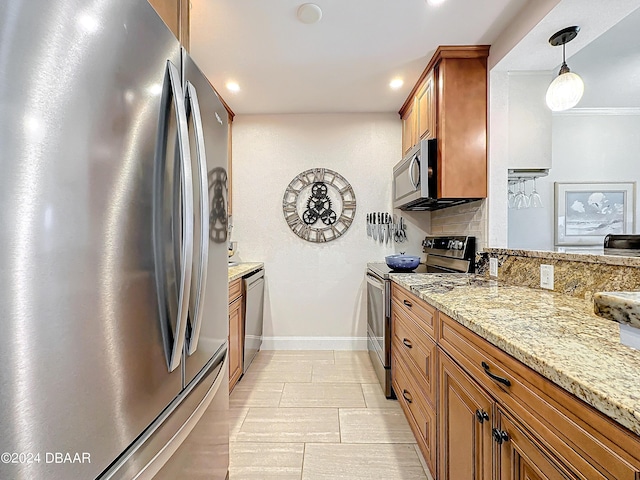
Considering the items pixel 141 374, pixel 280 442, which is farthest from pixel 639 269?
pixel 280 442

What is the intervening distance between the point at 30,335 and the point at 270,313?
3037mm

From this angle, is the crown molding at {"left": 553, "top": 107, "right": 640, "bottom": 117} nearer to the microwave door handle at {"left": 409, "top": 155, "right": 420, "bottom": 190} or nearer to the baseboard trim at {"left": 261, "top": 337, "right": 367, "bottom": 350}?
the microwave door handle at {"left": 409, "top": 155, "right": 420, "bottom": 190}

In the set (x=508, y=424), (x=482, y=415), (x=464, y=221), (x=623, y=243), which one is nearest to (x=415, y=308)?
(x=482, y=415)

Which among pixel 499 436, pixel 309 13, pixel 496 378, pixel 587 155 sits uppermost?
pixel 309 13

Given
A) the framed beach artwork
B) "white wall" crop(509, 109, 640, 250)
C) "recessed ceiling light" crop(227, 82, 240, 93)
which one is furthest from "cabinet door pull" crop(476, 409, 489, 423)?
the framed beach artwork

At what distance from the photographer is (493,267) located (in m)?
2.11

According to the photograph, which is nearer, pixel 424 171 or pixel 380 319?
pixel 424 171

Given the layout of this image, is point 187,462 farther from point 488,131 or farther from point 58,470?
point 488,131

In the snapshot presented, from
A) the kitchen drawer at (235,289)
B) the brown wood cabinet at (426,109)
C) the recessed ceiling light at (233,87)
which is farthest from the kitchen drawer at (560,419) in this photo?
the recessed ceiling light at (233,87)

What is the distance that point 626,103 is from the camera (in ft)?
11.3

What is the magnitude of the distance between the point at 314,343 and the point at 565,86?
9.62ft

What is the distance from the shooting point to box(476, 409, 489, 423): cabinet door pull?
954mm

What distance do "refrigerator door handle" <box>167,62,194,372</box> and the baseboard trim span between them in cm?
269

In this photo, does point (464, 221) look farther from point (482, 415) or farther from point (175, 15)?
point (175, 15)
